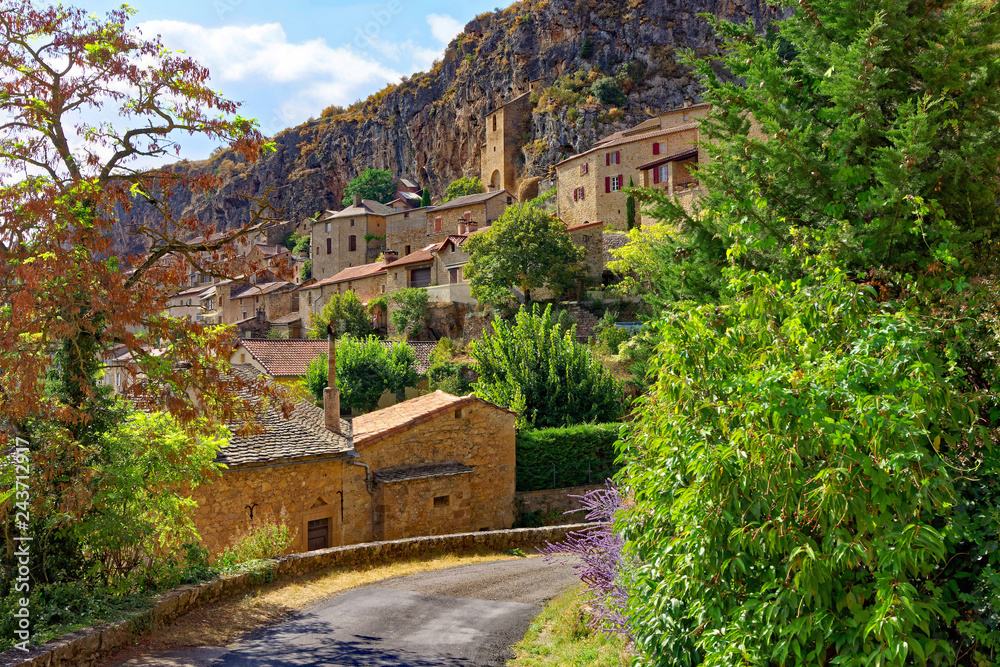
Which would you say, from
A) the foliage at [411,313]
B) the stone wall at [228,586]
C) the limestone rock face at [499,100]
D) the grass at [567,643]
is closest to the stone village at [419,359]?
the foliage at [411,313]

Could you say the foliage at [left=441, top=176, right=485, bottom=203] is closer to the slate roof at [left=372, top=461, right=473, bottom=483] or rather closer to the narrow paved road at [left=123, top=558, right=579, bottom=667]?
the slate roof at [left=372, top=461, right=473, bottom=483]

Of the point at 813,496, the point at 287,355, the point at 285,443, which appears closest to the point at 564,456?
the point at 285,443

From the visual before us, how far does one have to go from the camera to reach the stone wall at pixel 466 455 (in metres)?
20.2

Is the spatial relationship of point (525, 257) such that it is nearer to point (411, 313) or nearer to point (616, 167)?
point (411, 313)

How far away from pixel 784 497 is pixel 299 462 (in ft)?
46.4

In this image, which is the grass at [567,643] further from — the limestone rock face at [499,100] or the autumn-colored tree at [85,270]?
the limestone rock face at [499,100]

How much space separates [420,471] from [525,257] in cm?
2367

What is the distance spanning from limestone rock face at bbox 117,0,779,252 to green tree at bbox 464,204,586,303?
19822 mm

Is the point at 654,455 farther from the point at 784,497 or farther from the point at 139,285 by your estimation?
the point at 139,285

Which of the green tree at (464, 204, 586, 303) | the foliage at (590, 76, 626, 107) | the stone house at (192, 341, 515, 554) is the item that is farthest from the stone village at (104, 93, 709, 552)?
the foliage at (590, 76, 626, 107)

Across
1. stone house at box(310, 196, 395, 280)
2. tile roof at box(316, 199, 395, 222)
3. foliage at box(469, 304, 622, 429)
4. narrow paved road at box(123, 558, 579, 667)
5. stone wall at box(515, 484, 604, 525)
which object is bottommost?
stone wall at box(515, 484, 604, 525)

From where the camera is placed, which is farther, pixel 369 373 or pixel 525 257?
pixel 525 257

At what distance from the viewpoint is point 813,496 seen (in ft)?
15.3

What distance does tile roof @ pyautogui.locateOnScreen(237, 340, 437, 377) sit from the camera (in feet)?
117
